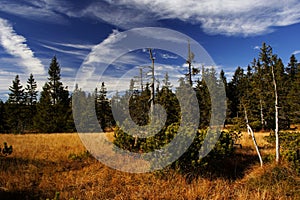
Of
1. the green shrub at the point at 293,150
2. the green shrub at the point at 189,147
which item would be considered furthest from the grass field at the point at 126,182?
the green shrub at the point at 189,147

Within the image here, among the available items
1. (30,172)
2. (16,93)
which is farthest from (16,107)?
(30,172)

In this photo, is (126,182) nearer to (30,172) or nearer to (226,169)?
(30,172)

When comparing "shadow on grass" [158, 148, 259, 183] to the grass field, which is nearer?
the grass field

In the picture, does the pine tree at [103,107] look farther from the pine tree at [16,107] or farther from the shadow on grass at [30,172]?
the shadow on grass at [30,172]

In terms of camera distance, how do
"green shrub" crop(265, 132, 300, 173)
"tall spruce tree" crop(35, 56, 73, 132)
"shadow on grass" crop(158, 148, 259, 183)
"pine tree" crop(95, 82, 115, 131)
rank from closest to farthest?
"green shrub" crop(265, 132, 300, 173)
"shadow on grass" crop(158, 148, 259, 183)
"tall spruce tree" crop(35, 56, 73, 132)
"pine tree" crop(95, 82, 115, 131)

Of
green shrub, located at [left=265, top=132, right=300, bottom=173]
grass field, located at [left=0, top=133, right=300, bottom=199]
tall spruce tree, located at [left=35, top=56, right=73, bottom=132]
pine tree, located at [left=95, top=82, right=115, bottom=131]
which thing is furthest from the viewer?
pine tree, located at [left=95, top=82, right=115, bottom=131]

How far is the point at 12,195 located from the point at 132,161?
188 inches

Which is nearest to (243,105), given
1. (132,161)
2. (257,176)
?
(257,176)

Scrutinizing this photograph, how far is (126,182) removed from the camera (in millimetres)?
8125

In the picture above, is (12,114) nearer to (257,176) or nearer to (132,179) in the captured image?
(132,179)

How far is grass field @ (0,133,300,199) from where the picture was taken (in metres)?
6.89

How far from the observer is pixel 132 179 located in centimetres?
843

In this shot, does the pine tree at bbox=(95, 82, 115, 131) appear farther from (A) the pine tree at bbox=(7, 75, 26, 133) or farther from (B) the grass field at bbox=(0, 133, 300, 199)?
(B) the grass field at bbox=(0, 133, 300, 199)

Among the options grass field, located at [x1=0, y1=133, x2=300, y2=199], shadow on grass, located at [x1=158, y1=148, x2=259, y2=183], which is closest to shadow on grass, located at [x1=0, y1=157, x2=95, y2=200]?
grass field, located at [x1=0, y1=133, x2=300, y2=199]
